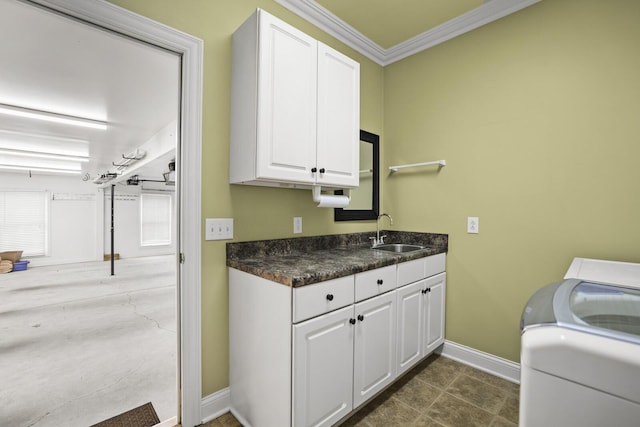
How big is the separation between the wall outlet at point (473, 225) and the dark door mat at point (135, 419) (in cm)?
247

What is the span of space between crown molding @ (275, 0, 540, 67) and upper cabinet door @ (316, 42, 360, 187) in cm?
51

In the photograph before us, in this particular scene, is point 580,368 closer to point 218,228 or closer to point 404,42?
point 218,228

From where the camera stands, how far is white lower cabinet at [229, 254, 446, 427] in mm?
1327

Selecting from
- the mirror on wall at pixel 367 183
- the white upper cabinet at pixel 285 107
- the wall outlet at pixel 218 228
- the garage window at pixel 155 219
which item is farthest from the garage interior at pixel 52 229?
the garage window at pixel 155 219

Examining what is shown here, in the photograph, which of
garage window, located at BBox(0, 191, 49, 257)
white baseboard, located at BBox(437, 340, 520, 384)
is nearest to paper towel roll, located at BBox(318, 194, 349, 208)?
white baseboard, located at BBox(437, 340, 520, 384)

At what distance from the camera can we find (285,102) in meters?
1.63

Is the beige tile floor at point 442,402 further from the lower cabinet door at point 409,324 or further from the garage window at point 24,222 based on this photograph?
the garage window at point 24,222

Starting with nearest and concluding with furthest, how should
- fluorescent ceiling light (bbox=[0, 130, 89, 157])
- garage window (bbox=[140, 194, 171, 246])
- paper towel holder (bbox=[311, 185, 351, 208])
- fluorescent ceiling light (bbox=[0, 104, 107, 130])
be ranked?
paper towel holder (bbox=[311, 185, 351, 208])
fluorescent ceiling light (bbox=[0, 104, 107, 130])
fluorescent ceiling light (bbox=[0, 130, 89, 157])
garage window (bbox=[140, 194, 171, 246])

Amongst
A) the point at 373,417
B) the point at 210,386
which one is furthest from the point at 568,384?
the point at 210,386

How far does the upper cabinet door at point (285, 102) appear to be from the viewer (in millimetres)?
1544

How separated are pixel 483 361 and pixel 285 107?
2.29 m

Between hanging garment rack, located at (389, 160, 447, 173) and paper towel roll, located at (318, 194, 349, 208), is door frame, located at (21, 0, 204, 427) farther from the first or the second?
hanging garment rack, located at (389, 160, 447, 173)

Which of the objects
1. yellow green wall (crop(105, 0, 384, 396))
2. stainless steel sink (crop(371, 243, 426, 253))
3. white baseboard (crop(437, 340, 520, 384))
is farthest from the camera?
stainless steel sink (crop(371, 243, 426, 253))

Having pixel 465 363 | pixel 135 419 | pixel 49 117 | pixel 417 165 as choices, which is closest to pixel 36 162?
pixel 49 117
